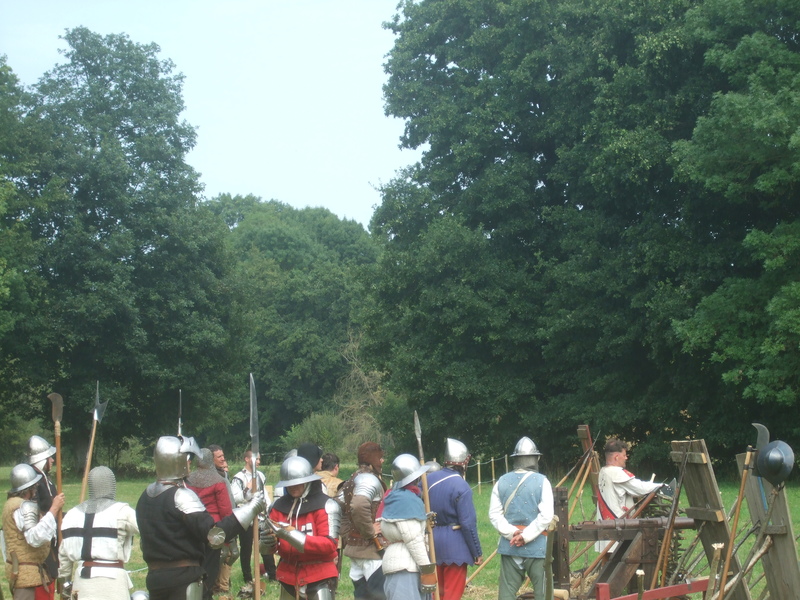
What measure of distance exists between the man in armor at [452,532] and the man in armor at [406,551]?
0.88 m

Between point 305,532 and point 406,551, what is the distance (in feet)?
2.52

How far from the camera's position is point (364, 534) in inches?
316

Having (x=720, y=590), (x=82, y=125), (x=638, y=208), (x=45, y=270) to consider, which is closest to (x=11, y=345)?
(x=45, y=270)

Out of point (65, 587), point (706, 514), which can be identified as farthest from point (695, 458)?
point (65, 587)

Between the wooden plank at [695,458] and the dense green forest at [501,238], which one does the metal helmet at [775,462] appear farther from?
the dense green forest at [501,238]

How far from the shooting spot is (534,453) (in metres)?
8.27

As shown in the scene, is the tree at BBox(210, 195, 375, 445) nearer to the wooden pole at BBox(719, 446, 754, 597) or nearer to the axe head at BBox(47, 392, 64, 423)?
the axe head at BBox(47, 392, 64, 423)

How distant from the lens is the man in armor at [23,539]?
26.2 ft

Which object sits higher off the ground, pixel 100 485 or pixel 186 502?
pixel 100 485

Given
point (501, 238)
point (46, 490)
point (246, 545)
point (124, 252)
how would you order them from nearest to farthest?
point (46, 490) → point (246, 545) → point (501, 238) → point (124, 252)

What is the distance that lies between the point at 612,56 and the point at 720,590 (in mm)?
21610

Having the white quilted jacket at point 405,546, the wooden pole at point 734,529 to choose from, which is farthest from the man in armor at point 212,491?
the wooden pole at point 734,529

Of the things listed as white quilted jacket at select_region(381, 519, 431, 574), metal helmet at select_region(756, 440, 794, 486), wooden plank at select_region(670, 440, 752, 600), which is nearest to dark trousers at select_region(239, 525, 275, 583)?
white quilted jacket at select_region(381, 519, 431, 574)

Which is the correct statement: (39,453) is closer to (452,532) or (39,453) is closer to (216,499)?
(216,499)
